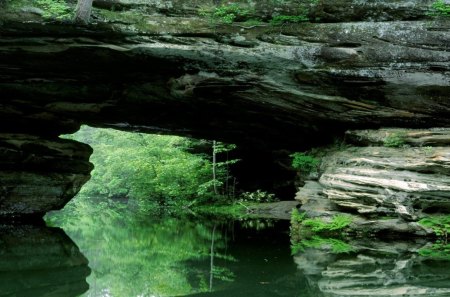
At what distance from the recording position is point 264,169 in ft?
84.8

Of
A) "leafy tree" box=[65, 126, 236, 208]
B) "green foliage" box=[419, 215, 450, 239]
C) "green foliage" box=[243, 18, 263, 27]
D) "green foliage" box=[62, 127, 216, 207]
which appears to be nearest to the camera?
"green foliage" box=[419, 215, 450, 239]

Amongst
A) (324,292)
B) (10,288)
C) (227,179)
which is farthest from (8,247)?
(227,179)

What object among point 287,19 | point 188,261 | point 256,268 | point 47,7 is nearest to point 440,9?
point 287,19

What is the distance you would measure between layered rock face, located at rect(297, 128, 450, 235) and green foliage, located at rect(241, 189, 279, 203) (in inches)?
407

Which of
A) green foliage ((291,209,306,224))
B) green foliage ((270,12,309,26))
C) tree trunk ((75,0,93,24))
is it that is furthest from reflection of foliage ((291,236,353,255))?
tree trunk ((75,0,93,24))

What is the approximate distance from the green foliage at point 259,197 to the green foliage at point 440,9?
44.5ft

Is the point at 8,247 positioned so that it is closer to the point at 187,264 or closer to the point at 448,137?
the point at 187,264

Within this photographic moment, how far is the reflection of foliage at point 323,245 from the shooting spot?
1023 centimetres

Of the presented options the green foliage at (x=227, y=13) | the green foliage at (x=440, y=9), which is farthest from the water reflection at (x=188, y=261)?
the green foliage at (x=440, y=9)

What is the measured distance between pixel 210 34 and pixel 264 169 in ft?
46.1

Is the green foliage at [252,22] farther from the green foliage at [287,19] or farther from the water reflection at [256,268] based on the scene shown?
the water reflection at [256,268]

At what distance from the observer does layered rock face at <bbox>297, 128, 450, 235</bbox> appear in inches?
445

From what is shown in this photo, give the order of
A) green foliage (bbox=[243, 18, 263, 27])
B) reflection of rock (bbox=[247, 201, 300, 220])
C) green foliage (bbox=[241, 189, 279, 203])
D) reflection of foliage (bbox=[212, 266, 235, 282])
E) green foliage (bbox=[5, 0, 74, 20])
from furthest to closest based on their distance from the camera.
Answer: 1. green foliage (bbox=[241, 189, 279, 203])
2. reflection of rock (bbox=[247, 201, 300, 220])
3. green foliage (bbox=[243, 18, 263, 27])
4. green foliage (bbox=[5, 0, 74, 20])
5. reflection of foliage (bbox=[212, 266, 235, 282])

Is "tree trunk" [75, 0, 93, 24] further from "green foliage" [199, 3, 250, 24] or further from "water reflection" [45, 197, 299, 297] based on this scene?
"water reflection" [45, 197, 299, 297]
